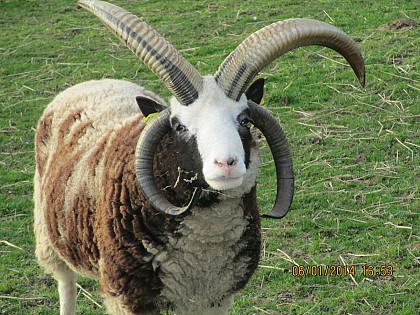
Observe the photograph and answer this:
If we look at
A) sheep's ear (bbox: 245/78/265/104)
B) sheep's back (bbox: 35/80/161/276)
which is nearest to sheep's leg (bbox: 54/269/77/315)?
sheep's back (bbox: 35/80/161/276)

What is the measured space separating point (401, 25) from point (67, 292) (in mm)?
8117

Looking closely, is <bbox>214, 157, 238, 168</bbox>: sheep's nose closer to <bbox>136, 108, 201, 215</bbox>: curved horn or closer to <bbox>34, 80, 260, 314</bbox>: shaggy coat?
<bbox>34, 80, 260, 314</bbox>: shaggy coat

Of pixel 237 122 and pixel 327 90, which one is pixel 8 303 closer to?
pixel 237 122

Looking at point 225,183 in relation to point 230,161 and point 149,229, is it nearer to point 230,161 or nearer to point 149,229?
point 230,161

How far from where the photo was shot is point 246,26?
46.5 feet

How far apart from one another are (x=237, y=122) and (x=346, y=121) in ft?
17.6

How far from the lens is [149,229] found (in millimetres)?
5234

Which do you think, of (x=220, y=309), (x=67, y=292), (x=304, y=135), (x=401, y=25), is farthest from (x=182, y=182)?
(x=401, y=25)

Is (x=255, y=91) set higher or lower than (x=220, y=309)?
higher

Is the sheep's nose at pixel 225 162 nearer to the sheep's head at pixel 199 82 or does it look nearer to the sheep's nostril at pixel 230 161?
the sheep's nostril at pixel 230 161

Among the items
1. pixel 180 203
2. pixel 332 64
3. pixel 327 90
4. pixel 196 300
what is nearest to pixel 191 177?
pixel 180 203
